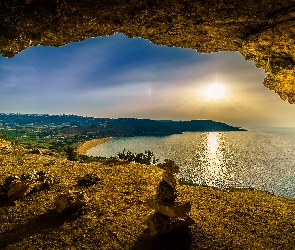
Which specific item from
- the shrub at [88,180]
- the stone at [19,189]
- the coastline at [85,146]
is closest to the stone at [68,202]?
the stone at [19,189]

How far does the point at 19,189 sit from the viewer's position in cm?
1018

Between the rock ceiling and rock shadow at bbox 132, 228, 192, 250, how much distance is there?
6.49 metres

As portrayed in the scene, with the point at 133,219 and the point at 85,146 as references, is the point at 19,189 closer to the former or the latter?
the point at 133,219

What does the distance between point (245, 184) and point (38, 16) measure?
48.6 meters

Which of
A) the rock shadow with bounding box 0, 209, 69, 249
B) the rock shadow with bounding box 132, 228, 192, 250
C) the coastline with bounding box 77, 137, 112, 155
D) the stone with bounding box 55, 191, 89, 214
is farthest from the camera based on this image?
the coastline with bounding box 77, 137, 112, 155

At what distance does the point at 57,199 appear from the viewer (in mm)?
9289

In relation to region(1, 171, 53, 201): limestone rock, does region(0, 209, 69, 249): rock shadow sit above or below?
below

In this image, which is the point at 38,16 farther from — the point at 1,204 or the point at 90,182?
the point at 90,182

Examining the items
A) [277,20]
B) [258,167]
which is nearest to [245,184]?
[258,167]

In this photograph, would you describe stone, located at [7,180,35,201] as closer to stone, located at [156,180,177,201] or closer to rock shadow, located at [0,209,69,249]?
rock shadow, located at [0,209,69,249]

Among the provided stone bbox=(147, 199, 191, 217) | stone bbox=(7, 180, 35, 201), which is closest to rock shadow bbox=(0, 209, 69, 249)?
stone bbox=(7, 180, 35, 201)

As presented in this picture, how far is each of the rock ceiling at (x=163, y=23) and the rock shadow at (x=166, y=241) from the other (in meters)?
Result: 6.49

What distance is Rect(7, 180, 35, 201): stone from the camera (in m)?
9.99

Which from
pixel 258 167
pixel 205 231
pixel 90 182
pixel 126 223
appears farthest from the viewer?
pixel 258 167
